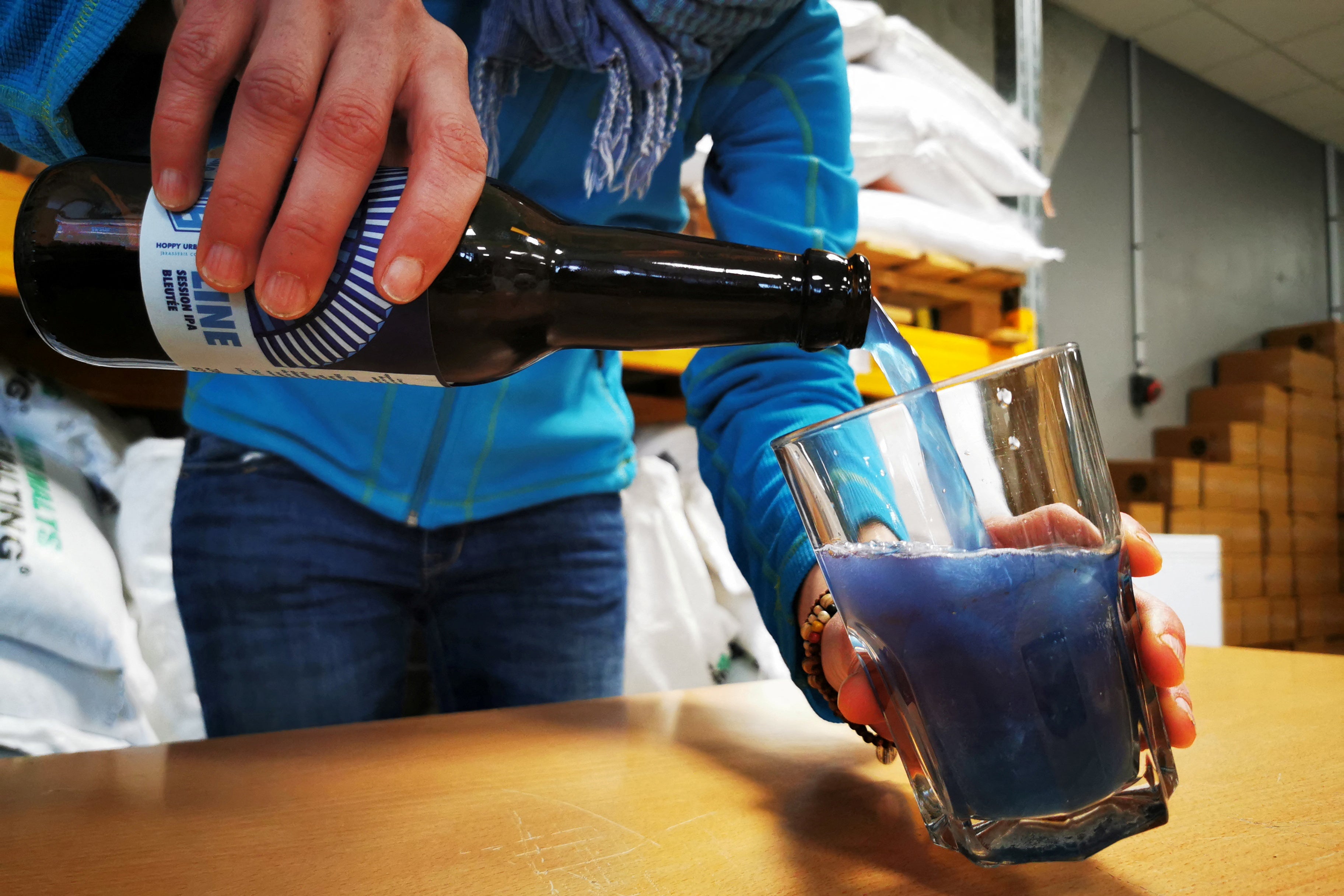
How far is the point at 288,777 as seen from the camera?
Answer: 0.37 meters

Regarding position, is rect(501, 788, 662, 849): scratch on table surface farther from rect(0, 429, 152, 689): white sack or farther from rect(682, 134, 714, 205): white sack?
rect(682, 134, 714, 205): white sack

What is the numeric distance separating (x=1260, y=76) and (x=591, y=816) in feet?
12.7

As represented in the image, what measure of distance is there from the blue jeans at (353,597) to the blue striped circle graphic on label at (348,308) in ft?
0.90

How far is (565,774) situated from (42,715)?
0.62 m

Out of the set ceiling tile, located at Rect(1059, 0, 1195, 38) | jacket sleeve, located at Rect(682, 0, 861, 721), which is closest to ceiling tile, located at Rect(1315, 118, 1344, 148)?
ceiling tile, located at Rect(1059, 0, 1195, 38)

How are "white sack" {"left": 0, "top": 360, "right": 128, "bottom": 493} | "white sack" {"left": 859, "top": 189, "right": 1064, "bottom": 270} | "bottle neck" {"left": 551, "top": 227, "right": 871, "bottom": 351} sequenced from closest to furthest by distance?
"bottle neck" {"left": 551, "top": 227, "right": 871, "bottom": 351} < "white sack" {"left": 0, "top": 360, "right": 128, "bottom": 493} < "white sack" {"left": 859, "top": 189, "right": 1064, "bottom": 270}

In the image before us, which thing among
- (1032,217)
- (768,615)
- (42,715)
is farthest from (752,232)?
(1032,217)

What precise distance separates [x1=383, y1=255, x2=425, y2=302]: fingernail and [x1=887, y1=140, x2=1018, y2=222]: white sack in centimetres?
113

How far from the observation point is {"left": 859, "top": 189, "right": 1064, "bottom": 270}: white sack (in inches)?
47.3

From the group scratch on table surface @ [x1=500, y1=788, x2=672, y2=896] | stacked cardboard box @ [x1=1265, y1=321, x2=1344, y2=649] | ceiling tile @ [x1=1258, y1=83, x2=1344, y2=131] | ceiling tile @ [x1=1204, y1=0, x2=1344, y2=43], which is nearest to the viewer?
scratch on table surface @ [x1=500, y1=788, x2=672, y2=896]

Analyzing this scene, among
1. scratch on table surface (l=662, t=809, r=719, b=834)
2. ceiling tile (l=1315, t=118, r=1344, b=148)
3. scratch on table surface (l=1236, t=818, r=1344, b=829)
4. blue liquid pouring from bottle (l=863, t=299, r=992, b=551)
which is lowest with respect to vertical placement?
scratch on table surface (l=1236, t=818, r=1344, b=829)

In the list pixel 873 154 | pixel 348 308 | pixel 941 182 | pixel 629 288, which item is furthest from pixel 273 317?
pixel 941 182

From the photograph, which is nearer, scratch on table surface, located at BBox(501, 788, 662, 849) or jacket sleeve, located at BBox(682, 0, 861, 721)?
scratch on table surface, located at BBox(501, 788, 662, 849)

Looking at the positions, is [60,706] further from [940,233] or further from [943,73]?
[943,73]
